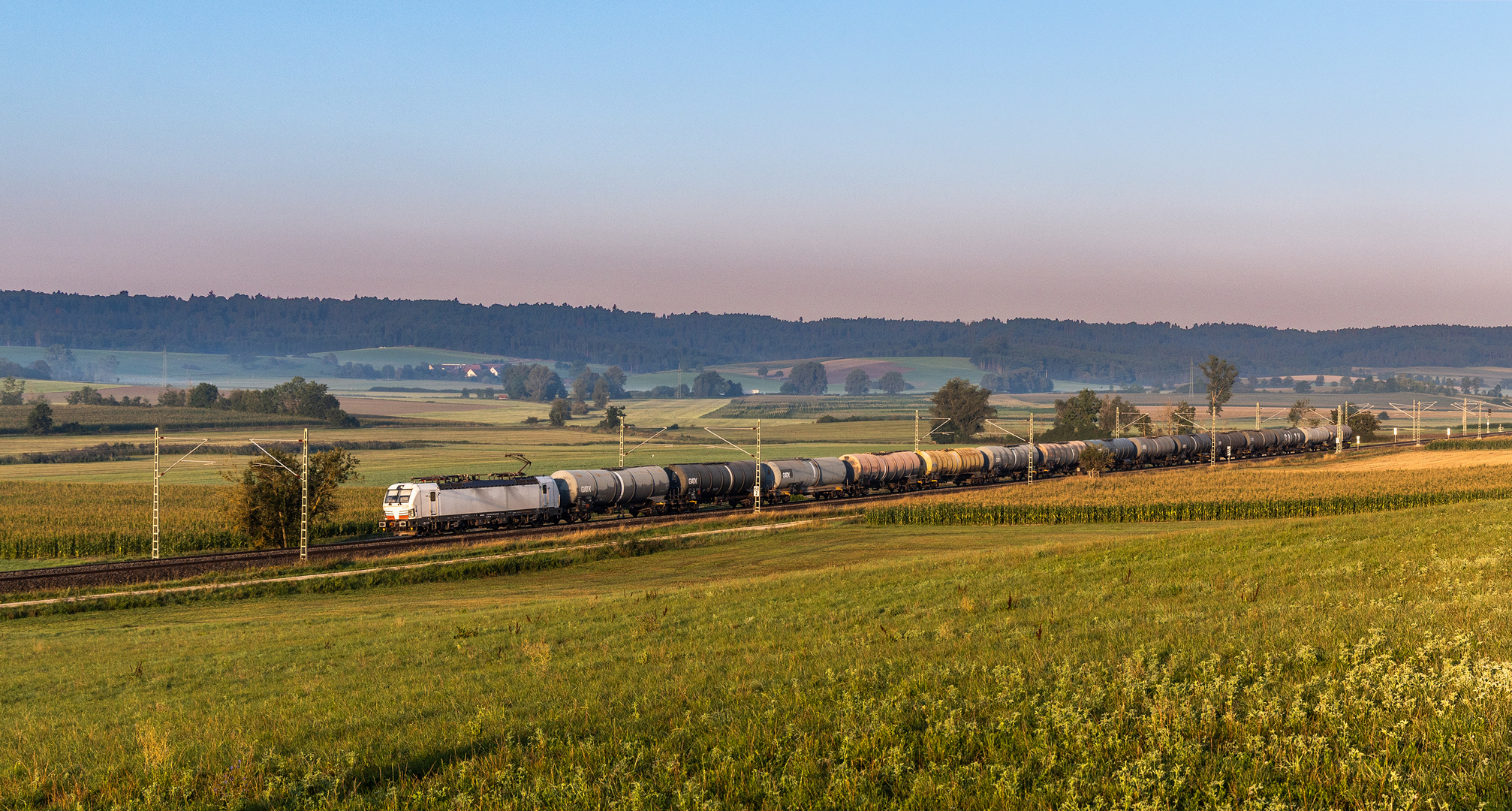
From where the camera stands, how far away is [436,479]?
68.4 metres

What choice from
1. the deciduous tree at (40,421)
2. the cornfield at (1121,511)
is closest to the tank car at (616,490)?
the cornfield at (1121,511)

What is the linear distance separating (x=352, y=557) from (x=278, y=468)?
13.7m

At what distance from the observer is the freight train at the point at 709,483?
67.4m

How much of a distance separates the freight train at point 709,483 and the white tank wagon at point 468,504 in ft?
0.17

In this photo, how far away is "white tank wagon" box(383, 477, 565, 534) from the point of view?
6612 cm

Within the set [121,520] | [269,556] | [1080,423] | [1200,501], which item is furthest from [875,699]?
[1080,423]

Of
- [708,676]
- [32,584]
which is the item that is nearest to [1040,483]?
[32,584]

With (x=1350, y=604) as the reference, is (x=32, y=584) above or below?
below

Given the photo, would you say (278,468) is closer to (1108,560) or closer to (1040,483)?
(1108,560)

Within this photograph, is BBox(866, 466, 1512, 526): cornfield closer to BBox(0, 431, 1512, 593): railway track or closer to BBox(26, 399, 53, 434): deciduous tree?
BBox(0, 431, 1512, 593): railway track

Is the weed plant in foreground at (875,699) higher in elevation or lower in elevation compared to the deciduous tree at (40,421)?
higher

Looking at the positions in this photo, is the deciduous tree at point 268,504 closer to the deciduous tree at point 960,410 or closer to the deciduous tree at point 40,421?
the deciduous tree at point 40,421

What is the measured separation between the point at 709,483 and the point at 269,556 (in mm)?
32660

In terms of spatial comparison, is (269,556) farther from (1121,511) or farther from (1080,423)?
(1080,423)
